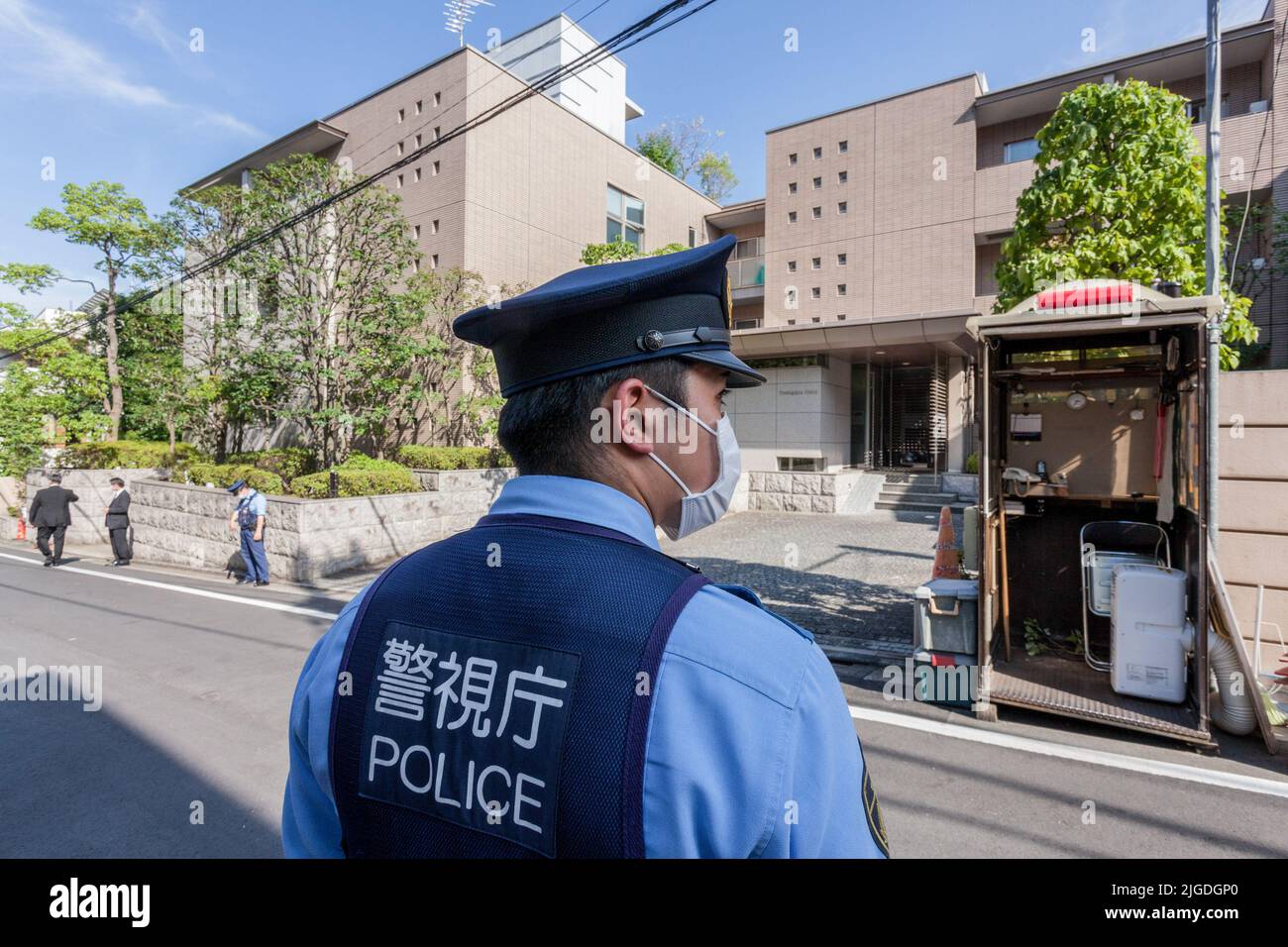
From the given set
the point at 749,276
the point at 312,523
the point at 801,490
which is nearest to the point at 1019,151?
the point at 749,276

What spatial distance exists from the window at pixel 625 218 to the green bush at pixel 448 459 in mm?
9686

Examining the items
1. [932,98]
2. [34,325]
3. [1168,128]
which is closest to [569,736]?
[1168,128]

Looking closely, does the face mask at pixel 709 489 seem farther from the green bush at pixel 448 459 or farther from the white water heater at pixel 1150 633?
the green bush at pixel 448 459

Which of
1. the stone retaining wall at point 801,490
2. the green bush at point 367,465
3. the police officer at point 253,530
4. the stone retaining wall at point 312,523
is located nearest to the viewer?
the police officer at point 253,530

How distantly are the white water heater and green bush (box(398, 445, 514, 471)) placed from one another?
1056 centimetres

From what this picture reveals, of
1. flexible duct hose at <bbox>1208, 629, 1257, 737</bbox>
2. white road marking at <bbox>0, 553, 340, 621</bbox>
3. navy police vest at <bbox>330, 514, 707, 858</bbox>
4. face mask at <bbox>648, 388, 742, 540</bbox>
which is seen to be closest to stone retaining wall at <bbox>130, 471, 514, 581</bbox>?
white road marking at <bbox>0, 553, 340, 621</bbox>

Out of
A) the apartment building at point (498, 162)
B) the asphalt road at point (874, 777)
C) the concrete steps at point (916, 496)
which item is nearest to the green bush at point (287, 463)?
the apartment building at point (498, 162)

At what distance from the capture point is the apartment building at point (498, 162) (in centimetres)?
1678

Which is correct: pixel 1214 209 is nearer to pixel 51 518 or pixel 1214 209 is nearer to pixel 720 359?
pixel 720 359

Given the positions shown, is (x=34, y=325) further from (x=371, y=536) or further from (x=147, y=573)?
(x=371, y=536)

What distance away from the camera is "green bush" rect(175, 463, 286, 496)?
11938 millimetres

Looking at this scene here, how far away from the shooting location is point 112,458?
56.6 feet

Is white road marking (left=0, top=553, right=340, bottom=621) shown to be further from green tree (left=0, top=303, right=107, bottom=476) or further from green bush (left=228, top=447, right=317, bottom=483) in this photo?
green tree (left=0, top=303, right=107, bottom=476)
